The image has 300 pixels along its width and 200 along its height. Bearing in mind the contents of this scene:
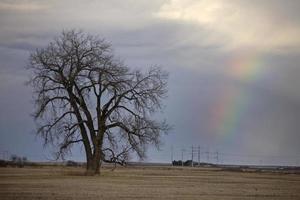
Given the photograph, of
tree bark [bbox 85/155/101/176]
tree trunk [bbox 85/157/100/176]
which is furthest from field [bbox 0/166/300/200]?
tree bark [bbox 85/155/101/176]

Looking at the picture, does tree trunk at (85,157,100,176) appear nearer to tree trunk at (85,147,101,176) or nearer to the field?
tree trunk at (85,147,101,176)

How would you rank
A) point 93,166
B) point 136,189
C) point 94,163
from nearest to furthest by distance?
1. point 136,189
2. point 93,166
3. point 94,163

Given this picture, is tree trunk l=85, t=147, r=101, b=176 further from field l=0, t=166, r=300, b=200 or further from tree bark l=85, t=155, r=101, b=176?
field l=0, t=166, r=300, b=200

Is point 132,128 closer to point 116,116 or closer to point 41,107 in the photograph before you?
point 116,116

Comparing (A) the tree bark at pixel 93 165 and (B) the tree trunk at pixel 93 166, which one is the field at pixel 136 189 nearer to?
(B) the tree trunk at pixel 93 166

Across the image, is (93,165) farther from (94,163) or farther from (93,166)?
(94,163)

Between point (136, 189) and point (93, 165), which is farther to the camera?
point (93, 165)

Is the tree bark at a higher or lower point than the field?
higher

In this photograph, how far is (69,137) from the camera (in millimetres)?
57250

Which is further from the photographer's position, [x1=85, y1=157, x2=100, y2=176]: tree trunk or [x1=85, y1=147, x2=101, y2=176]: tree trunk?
[x1=85, y1=147, x2=101, y2=176]: tree trunk

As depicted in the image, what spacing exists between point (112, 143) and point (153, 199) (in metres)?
31.5

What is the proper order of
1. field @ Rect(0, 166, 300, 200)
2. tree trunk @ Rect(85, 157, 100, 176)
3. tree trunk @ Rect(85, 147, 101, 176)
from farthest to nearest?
tree trunk @ Rect(85, 147, 101, 176)
tree trunk @ Rect(85, 157, 100, 176)
field @ Rect(0, 166, 300, 200)

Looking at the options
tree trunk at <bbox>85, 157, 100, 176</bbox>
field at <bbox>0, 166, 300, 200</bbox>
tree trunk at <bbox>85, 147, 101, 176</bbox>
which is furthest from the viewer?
tree trunk at <bbox>85, 147, 101, 176</bbox>

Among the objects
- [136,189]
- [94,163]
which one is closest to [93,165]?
[94,163]
